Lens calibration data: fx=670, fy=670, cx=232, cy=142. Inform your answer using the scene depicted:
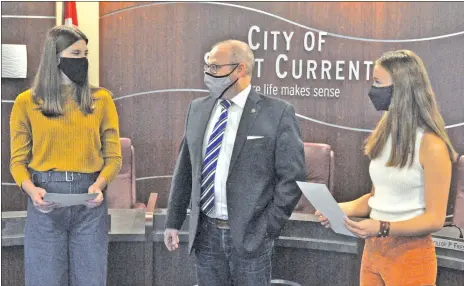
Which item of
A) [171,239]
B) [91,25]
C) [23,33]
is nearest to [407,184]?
[171,239]

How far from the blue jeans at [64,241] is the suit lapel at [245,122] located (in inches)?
22.3

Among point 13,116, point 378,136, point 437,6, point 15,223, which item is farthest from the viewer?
point 437,6

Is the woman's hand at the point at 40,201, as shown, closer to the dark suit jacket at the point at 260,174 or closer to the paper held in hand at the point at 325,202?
the dark suit jacket at the point at 260,174

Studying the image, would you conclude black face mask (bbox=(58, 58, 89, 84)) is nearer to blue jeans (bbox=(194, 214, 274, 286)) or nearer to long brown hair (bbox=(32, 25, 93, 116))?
long brown hair (bbox=(32, 25, 93, 116))

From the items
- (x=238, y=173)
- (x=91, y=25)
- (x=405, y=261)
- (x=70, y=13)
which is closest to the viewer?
(x=405, y=261)

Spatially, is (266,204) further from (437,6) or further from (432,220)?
(437,6)

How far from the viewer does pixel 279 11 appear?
16.6 feet

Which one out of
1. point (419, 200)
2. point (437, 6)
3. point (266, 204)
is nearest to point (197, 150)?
point (266, 204)

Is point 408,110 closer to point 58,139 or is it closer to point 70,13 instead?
point 58,139

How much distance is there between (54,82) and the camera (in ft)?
8.19

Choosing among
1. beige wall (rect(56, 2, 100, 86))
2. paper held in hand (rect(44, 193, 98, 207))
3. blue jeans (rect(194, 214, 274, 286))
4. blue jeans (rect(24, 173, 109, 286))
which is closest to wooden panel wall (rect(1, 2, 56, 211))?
beige wall (rect(56, 2, 100, 86))

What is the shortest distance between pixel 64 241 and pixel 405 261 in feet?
3.98

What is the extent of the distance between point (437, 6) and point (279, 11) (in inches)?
45.3

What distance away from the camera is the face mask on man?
243 cm
